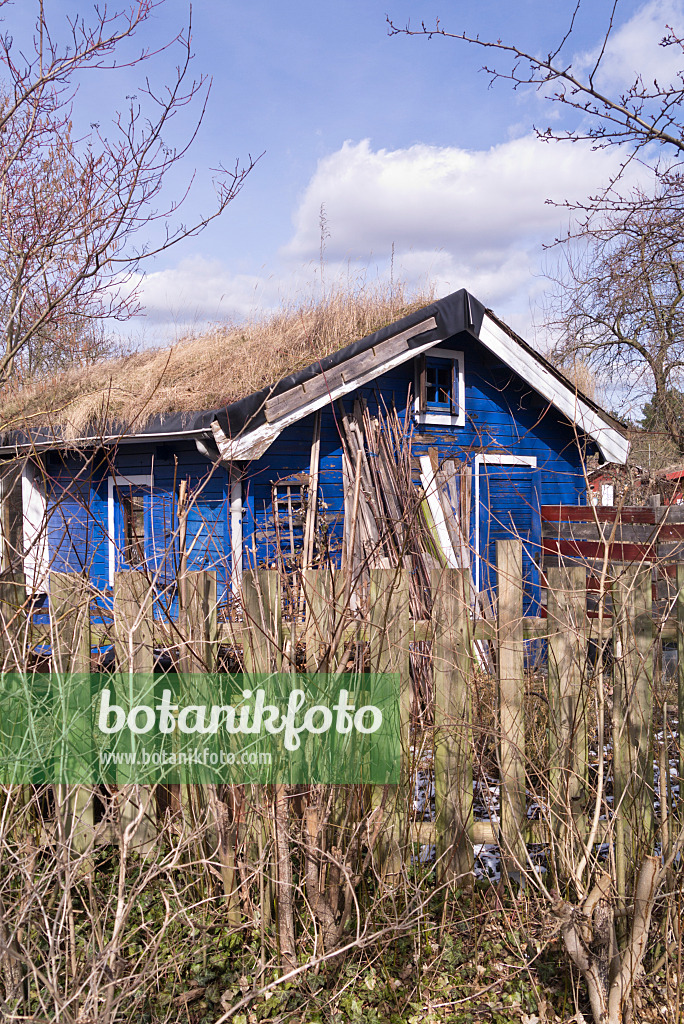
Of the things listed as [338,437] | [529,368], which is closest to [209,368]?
[338,437]

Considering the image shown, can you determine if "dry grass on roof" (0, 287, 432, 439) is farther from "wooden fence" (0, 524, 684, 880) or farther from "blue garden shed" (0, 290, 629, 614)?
"wooden fence" (0, 524, 684, 880)

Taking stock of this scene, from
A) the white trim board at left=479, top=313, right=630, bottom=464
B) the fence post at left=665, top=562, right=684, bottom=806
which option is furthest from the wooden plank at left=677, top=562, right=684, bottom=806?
the white trim board at left=479, top=313, right=630, bottom=464

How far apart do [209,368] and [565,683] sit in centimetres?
803

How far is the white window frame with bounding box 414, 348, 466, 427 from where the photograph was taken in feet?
31.1

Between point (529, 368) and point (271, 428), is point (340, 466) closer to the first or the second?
point (271, 428)

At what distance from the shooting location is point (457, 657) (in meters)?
2.97

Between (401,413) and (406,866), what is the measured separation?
7.37 metres

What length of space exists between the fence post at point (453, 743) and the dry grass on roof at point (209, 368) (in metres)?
5.54

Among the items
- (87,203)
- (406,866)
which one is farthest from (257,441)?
(406,866)

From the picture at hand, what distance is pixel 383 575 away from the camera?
284 centimetres

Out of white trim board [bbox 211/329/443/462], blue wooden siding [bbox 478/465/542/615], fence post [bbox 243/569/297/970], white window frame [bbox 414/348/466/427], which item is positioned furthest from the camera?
blue wooden siding [bbox 478/465/542/615]

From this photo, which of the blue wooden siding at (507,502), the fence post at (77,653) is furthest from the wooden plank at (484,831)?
the blue wooden siding at (507,502)

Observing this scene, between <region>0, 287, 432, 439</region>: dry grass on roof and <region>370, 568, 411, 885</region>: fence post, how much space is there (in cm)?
545

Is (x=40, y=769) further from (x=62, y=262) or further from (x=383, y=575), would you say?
(x=62, y=262)
